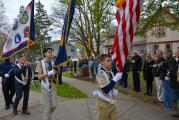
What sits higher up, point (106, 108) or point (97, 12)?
point (97, 12)

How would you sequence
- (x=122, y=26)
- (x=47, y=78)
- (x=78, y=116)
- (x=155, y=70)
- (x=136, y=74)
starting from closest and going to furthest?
1. (x=122, y=26)
2. (x=47, y=78)
3. (x=78, y=116)
4. (x=155, y=70)
5. (x=136, y=74)

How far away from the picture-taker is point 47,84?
6.90 m

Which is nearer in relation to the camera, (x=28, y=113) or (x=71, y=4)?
(x=71, y=4)

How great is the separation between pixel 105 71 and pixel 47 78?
1942 millimetres

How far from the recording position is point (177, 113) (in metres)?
8.52

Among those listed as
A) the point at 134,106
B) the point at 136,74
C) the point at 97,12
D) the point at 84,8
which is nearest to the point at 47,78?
the point at 134,106

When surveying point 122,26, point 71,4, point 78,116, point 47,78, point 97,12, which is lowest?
point 78,116

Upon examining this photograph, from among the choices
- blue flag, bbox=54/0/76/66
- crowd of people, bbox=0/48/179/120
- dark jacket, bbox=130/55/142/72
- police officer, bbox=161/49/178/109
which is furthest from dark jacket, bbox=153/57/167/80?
blue flag, bbox=54/0/76/66

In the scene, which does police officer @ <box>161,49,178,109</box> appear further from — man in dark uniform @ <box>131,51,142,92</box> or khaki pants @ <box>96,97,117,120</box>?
khaki pants @ <box>96,97,117,120</box>

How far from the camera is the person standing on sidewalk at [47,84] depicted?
6.83 metres

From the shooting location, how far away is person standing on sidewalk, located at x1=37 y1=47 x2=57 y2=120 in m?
6.83

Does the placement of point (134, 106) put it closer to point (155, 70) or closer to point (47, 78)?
point (155, 70)

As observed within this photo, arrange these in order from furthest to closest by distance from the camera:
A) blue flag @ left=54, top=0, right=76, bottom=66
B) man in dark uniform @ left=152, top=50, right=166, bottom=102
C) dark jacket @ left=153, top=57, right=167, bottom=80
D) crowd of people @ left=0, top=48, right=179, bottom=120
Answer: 1. man in dark uniform @ left=152, top=50, right=166, bottom=102
2. dark jacket @ left=153, top=57, right=167, bottom=80
3. blue flag @ left=54, top=0, right=76, bottom=66
4. crowd of people @ left=0, top=48, right=179, bottom=120

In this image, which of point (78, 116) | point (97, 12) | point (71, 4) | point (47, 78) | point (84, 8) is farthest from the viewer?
point (84, 8)
